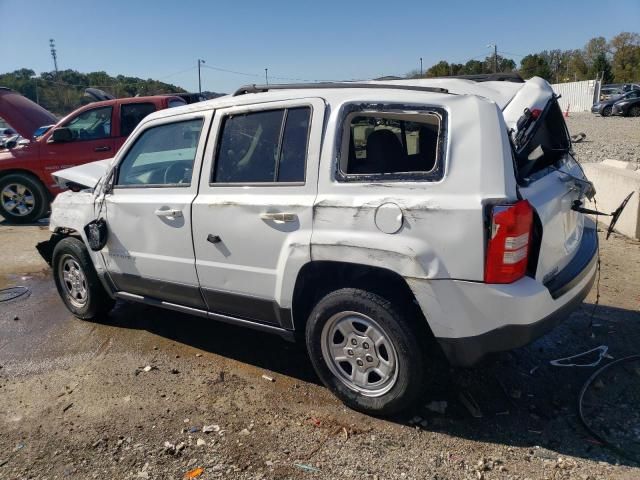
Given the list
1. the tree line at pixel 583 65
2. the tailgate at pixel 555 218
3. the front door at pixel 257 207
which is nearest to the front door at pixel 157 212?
the front door at pixel 257 207

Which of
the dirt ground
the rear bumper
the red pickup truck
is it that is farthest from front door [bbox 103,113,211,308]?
the red pickup truck

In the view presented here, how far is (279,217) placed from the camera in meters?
3.30

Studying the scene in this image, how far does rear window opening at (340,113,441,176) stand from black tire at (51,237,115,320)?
2.77 metres

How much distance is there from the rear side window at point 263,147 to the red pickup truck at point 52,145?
582cm

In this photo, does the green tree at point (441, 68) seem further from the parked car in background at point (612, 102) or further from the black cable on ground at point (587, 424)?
the black cable on ground at point (587, 424)

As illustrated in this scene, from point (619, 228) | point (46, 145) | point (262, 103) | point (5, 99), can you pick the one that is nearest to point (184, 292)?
point (262, 103)

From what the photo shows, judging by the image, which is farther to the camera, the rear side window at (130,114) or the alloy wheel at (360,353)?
the rear side window at (130,114)

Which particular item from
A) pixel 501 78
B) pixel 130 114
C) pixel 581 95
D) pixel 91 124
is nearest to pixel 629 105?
pixel 581 95

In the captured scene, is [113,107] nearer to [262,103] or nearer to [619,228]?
[262,103]

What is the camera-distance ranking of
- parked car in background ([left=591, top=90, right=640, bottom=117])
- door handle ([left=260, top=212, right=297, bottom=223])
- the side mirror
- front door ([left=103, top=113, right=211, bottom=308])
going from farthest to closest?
parked car in background ([left=591, top=90, right=640, bottom=117]) < the side mirror < front door ([left=103, top=113, right=211, bottom=308]) < door handle ([left=260, top=212, right=297, bottom=223])

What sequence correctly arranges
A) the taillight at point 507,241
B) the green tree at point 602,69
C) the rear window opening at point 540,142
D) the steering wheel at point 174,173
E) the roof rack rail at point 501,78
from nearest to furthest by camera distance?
the taillight at point 507,241, the rear window opening at point 540,142, the roof rack rail at point 501,78, the steering wheel at point 174,173, the green tree at point 602,69

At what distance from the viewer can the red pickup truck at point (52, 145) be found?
924cm

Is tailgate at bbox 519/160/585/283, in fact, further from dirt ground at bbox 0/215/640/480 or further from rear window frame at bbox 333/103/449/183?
dirt ground at bbox 0/215/640/480

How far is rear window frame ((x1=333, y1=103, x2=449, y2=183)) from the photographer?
9.35ft
